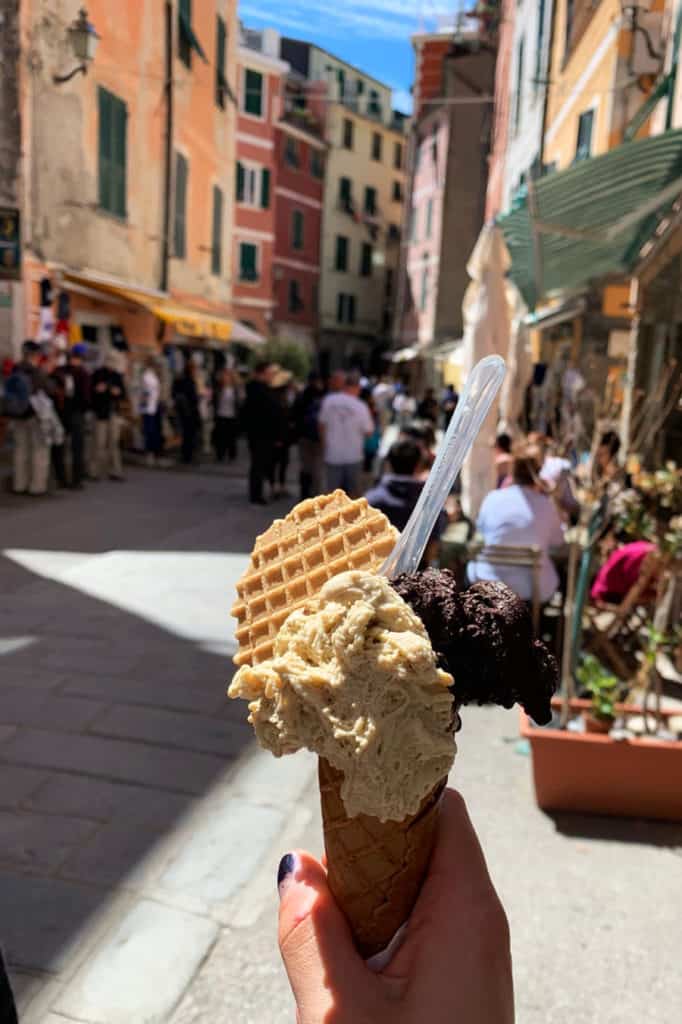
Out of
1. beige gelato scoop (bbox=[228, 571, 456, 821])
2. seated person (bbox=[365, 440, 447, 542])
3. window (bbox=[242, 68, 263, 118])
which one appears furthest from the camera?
Answer: window (bbox=[242, 68, 263, 118])

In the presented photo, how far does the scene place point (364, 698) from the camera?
1.13 meters

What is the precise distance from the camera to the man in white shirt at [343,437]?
923cm

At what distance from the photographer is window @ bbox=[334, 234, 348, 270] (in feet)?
146

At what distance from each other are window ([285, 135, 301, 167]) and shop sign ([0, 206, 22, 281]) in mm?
31599

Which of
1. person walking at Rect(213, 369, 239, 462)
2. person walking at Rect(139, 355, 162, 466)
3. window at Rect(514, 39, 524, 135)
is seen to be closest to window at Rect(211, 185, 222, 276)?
person walking at Rect(213, 369, 239, 462)

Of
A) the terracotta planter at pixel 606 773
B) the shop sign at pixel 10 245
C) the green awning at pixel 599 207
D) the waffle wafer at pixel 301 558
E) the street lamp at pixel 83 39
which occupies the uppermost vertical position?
the street lamp at pixel 83 39

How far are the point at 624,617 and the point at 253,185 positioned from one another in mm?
35913

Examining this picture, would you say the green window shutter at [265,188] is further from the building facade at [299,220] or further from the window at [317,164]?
the window at [317,164]

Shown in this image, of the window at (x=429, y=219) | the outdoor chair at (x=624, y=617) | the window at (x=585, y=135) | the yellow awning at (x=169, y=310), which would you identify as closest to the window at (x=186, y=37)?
the yellow awning at (x=169, y=310)

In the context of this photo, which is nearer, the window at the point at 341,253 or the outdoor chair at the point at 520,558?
the outdoor chair at the point at 520,558

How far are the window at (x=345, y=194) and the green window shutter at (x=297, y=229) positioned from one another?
364 centimetres

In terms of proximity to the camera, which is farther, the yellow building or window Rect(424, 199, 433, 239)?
the yellow building

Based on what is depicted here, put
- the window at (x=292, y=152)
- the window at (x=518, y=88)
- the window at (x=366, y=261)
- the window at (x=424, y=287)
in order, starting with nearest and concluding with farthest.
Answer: the window at (x=518, y=88) < the window at (x=424, y=287) < the window at (x=292, y=152) < the window at (x=366, y=261)

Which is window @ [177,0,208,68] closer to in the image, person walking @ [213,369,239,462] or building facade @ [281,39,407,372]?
person walking @ [213,369,239,462]
